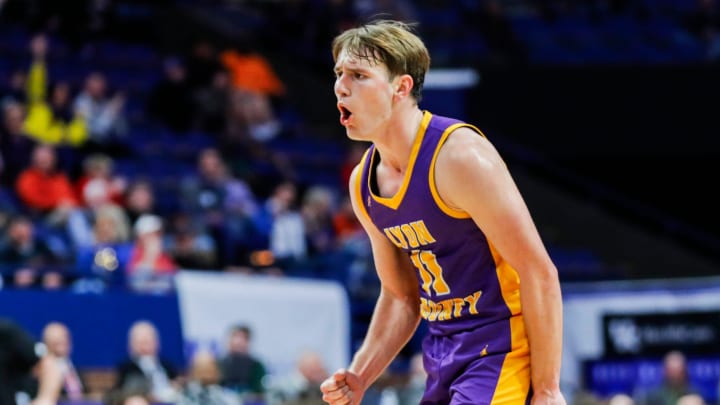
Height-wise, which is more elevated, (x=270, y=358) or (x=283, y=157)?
(x=283, y=157)

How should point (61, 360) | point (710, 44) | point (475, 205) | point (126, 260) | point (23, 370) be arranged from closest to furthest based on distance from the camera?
1. point (475, 205)
2. point (23, 370)
3. point (61, 360)
4. point (126, 260)
5. point (710, 44)

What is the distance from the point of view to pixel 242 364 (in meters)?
11.1

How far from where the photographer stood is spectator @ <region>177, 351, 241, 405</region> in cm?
940

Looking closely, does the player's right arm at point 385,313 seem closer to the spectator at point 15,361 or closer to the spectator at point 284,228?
the spectator at point 15,361

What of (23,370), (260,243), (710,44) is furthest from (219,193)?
(710,44)

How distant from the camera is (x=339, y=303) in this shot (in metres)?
12.7

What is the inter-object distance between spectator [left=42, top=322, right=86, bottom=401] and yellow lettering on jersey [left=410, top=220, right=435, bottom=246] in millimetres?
5808

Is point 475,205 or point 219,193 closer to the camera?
point 475,205

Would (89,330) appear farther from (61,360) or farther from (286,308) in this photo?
(286,308)

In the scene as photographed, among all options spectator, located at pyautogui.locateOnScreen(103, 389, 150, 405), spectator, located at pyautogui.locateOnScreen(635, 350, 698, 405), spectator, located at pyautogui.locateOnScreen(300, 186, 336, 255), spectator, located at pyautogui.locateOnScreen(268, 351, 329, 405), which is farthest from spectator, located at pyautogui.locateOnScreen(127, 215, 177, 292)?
spectator, located at pyautogui.locateOnScreen(635, 350, 698, 405)

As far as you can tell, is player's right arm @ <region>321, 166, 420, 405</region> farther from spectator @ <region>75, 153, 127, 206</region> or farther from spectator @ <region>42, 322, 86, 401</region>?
spectator @ <region>75, 153, 127, 206</region>

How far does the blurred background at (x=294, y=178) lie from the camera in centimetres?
1138

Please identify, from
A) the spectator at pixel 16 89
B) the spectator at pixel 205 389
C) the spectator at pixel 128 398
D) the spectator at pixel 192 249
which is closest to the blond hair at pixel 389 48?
the spectator at pixel 128 398

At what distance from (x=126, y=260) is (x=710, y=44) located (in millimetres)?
12075
